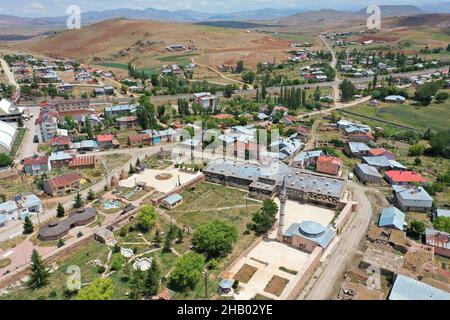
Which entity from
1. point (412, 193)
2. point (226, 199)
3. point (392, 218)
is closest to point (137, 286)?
point (226, 199)

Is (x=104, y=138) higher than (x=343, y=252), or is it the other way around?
(x=104, y=138)

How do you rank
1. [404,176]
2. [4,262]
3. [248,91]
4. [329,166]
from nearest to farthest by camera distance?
[4,262] → [404,176] → [329,166] → [248,91]

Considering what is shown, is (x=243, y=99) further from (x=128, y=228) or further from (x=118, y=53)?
(x=118, y=53)

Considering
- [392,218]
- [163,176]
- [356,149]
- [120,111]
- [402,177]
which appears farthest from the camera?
[120,111]

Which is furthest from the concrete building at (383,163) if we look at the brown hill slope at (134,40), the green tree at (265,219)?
the brown hill slope at (134,40)

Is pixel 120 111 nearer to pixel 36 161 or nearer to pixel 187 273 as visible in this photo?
pixel 36 161

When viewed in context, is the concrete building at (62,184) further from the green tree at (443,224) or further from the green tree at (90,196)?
the green tree at (443,224)
